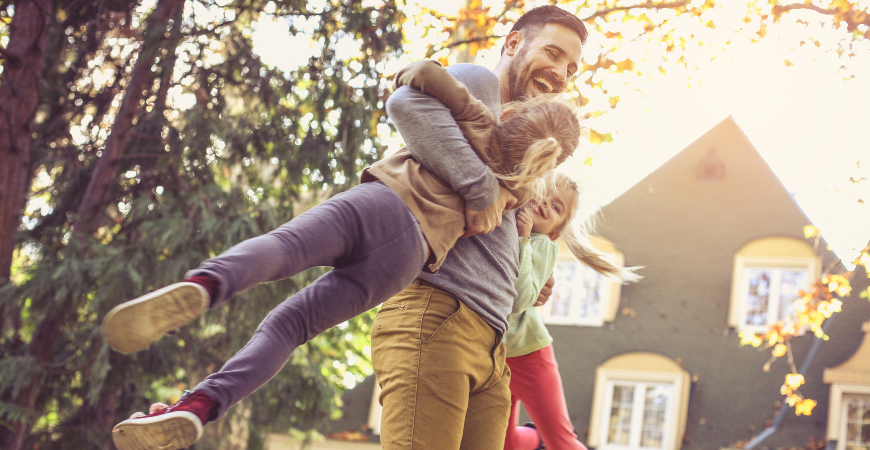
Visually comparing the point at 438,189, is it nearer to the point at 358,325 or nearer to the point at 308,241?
the point at 308,241

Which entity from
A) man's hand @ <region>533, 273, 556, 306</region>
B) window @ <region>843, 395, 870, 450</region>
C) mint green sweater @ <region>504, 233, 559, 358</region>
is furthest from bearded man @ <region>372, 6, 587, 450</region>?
window @ <region>843, 395, 870, 450</region>

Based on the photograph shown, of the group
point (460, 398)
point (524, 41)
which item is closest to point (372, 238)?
point (460, 398)

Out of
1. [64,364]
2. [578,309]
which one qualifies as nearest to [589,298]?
[578,309]

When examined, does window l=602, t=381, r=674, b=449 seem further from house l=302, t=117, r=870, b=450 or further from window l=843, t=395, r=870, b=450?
window l=843, t=395, r=870, b=450

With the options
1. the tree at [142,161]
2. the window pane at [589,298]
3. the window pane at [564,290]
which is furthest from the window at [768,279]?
the tree at [142,161]

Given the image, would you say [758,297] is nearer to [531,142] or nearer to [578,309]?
[578,309]

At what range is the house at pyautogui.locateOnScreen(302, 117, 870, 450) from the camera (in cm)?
1170

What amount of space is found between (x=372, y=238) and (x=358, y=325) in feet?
27.6

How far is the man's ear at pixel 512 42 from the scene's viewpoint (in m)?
2.28

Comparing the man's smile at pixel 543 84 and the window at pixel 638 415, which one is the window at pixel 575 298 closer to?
the window at pixel 638 415

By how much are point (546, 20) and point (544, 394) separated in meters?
1.28

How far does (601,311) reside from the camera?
13.3 metres

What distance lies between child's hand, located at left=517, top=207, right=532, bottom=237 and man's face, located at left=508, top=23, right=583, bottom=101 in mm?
372

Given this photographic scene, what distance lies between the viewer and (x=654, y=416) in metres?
12.1
